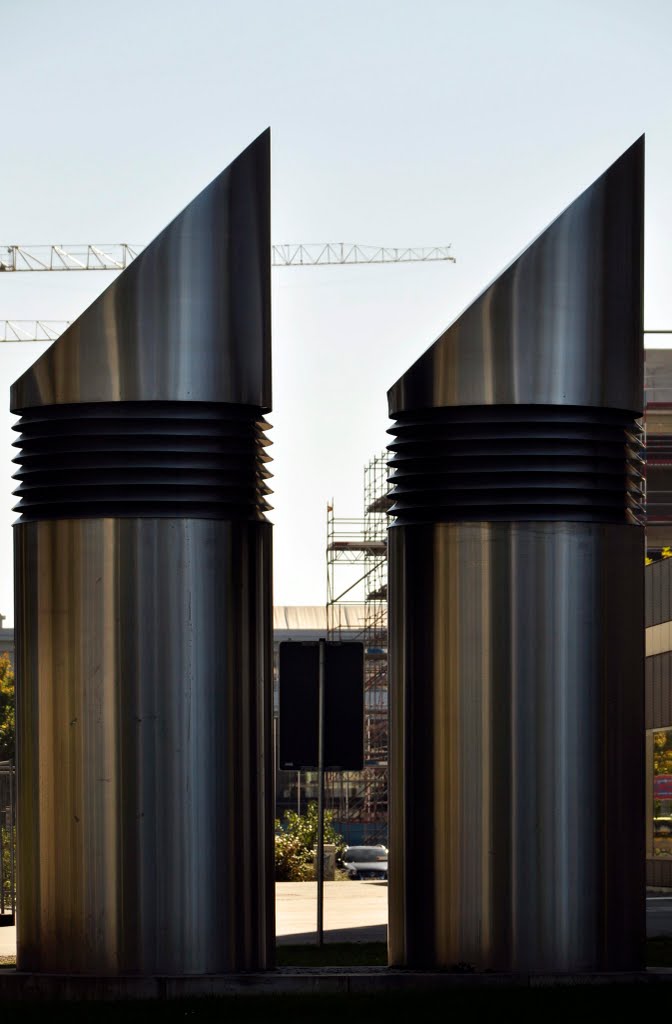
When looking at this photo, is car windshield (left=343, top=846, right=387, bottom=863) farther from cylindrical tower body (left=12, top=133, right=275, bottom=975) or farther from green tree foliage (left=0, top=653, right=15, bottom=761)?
cylindrical tower body (left=12, top=133, right=275, bottom=975)

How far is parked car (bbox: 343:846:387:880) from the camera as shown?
140 feet

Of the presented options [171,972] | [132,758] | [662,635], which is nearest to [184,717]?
[132,758]

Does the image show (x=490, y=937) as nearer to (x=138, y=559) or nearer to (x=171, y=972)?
(x=171, y=972)

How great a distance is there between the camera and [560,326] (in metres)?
9.37

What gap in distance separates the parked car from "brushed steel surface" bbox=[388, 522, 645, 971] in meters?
32.8

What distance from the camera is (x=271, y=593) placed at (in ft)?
31.6

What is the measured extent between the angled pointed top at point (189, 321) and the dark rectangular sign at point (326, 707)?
1.83m

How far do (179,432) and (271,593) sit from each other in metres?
1.02

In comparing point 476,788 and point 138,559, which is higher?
point 138,559

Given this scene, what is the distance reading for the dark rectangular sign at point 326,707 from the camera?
35.0 feet

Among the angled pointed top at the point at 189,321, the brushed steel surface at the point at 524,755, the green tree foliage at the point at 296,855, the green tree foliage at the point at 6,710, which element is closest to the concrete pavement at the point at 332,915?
the green tree foliage at the point at 296,855

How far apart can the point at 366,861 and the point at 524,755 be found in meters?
41.8

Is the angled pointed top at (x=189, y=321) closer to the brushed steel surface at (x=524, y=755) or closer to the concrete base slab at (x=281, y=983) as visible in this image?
the brushed steel surface at (x=524, y=755)

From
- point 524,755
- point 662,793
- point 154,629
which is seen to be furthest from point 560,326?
point 662,793
